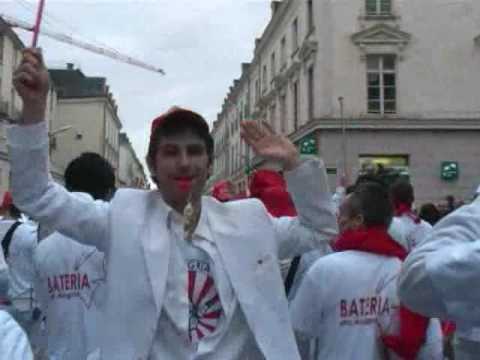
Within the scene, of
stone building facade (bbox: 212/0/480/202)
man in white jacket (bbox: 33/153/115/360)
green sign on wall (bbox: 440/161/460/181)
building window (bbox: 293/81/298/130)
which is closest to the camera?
man in white jacket (bbox: 33/153/115/360)

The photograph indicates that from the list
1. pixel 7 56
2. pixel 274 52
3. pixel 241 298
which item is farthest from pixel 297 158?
pixel 7 56

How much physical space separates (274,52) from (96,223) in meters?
37.9

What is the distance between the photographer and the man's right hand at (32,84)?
2500 mm

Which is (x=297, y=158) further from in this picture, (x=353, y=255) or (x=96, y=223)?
(x=353, y=255)

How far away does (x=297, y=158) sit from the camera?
9.37 ft

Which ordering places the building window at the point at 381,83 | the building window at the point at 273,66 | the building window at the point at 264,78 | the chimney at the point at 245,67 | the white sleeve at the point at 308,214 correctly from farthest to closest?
the chimney at the point at 245,67, the building window at the point at 264,78, the building window at the point at 273,66, the building window at the point at 381,83, the white sleeve at the point at 308,214

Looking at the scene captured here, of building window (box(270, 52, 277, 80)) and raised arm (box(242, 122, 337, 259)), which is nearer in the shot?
raised arm (box(242, 122, 337, 259))

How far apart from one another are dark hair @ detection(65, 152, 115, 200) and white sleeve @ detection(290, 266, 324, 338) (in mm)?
1402

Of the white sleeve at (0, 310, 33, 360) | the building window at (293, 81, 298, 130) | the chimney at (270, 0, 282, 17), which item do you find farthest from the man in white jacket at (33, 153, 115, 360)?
the chimney at (270, 0, 282, 17)

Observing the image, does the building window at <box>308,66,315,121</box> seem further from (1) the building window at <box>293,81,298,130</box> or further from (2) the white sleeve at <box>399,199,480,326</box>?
(2) the white sleeve at <box>399,199,480,326</box>

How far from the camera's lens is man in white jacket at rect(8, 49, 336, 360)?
8.37 feet

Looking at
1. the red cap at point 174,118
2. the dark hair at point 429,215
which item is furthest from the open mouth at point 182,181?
the dark hair at point 429,215

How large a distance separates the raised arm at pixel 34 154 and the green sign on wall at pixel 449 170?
25.7 meters

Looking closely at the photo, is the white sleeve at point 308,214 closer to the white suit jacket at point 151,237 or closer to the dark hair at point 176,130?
the white suit jacket at point 151,237
